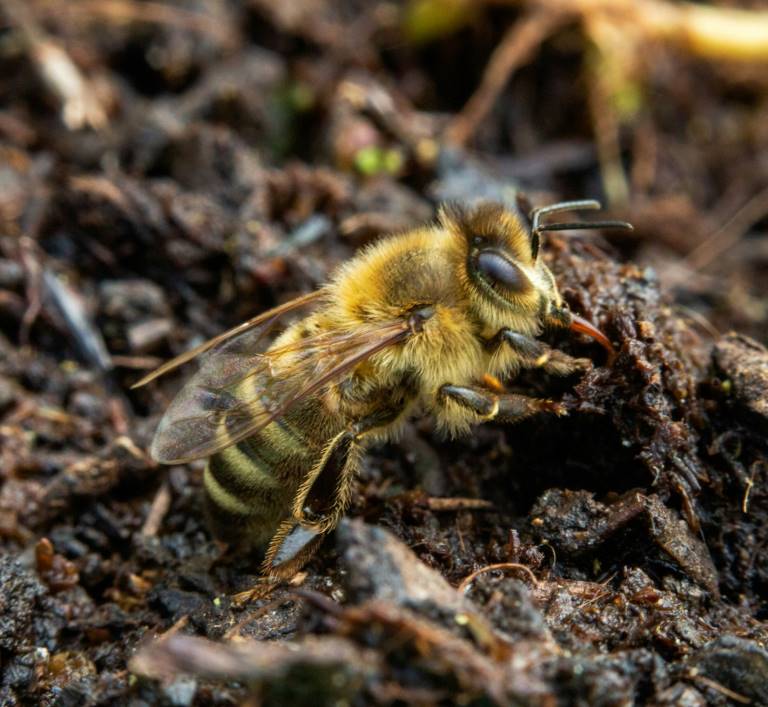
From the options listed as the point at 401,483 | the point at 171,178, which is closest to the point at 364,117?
the point at 171,178

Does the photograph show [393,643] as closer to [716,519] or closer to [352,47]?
[716,519]

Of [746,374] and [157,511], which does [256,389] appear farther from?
[746,374]

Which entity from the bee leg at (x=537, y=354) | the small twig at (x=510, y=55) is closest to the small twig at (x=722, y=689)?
the bee leg at (x=537, y=354)

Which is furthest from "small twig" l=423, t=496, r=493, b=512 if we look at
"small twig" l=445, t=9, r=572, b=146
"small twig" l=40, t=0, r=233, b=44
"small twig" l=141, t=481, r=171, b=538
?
"small twig" l=40, t=0, r=233, b=44

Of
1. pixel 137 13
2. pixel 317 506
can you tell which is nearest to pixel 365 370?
pixel 317 506

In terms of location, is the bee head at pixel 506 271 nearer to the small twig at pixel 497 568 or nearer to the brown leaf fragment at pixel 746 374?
the brown leaf fragment at pixel 746 374
